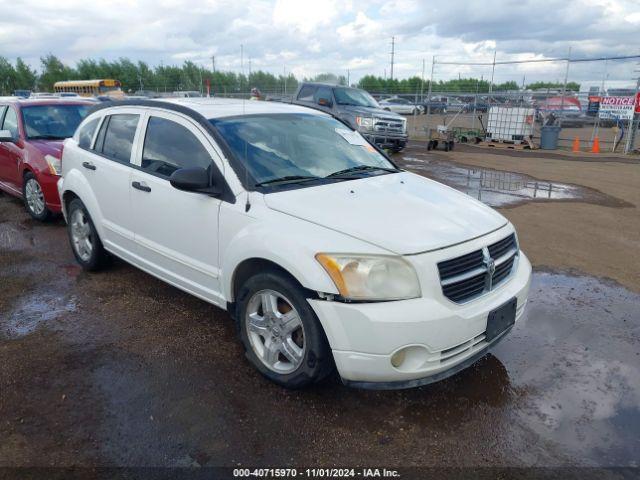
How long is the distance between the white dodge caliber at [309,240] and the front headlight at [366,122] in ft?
34.2

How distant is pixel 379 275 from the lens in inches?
112

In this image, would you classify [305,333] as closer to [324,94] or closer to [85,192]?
[85,192]

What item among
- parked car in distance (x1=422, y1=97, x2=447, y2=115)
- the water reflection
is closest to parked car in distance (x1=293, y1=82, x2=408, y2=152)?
the water reflection

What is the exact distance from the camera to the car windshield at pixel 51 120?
761cm

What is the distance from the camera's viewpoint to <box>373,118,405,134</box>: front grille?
49.1ft

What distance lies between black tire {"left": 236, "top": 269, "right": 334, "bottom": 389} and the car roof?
144cm

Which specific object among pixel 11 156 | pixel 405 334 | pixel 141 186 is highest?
pixel 141 186

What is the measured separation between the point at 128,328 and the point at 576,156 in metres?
16.7

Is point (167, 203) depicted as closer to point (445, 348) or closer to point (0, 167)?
point (445, 348)

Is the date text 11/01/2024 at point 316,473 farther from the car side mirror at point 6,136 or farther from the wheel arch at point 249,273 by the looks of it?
the car side mirror at point 6,136

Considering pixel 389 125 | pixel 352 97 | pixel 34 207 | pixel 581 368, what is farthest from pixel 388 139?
pixel 581 368

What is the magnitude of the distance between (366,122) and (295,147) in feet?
37.1

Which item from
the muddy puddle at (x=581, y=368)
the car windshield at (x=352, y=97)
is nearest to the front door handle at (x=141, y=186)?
the muddy puddle at (x=581, y=368)

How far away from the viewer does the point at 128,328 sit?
166 inches
